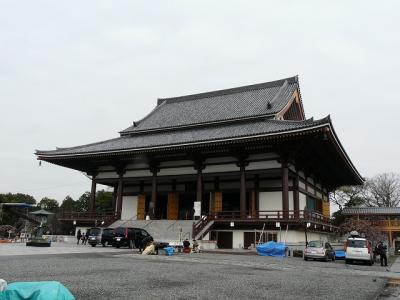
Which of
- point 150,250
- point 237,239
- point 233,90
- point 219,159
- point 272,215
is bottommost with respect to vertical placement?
point 150,250

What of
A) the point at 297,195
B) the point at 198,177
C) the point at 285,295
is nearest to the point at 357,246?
the point at 297,195

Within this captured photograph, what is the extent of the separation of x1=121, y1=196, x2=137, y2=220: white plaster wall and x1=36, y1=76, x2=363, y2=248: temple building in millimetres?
94

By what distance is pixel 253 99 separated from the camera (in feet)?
129

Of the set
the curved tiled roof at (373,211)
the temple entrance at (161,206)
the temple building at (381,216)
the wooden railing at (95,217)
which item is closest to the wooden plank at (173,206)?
the temple entrance at (161,206)

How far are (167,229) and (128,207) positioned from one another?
361 inches

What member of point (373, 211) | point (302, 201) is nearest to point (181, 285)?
point (302, 201)

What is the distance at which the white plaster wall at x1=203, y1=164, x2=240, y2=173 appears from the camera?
30438 mm

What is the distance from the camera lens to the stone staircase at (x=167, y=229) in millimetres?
27516

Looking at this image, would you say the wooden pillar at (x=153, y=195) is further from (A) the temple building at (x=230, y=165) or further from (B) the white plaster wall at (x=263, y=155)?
(B) the white plaster wall at (x=263, y=155)

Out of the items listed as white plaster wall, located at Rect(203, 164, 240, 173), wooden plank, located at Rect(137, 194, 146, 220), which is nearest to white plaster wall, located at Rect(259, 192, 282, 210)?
white plaster wall, located at Rect(203, 164, 240, 173)

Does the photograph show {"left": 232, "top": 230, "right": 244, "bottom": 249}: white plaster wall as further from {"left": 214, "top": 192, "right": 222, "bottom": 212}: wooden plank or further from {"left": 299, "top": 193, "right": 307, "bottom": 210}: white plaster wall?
{"left": 299, "top": 193, "right": 307, "bottom": 210}: white plaster wall

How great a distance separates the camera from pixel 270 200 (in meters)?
30.3

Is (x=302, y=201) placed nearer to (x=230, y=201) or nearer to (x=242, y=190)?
(x=230, y=201)

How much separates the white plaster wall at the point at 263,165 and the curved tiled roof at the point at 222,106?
5514 mm
